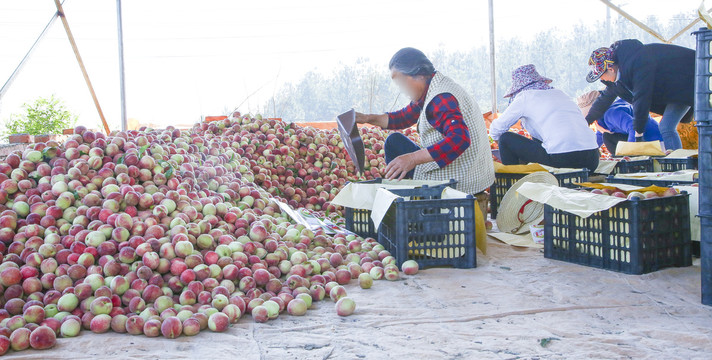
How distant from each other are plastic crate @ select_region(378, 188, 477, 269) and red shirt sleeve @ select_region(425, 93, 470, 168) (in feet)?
1.31

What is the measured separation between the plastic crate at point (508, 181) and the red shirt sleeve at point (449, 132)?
28.3 inches

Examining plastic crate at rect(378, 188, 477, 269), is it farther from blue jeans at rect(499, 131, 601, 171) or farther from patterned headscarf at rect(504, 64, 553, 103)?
patterned headscarf at rect(504, 64, 553, 103)

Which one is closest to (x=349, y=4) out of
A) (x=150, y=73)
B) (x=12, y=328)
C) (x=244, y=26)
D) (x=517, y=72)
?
(x=244, y=26)

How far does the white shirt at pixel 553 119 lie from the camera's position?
11.6 ft

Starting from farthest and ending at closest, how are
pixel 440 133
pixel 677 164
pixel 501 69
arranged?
pixel 501 69 → pixel 677 164 → pixel 440 133

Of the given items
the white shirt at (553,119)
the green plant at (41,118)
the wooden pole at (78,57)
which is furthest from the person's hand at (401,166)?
the green plant at (41,118)

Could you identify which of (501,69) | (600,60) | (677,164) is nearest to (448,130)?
→ (677,164)

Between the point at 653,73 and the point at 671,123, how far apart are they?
664mm

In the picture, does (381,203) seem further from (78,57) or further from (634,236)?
(78,57)

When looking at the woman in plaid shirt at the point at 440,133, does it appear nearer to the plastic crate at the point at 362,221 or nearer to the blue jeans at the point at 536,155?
the plastic crate at the point at 362,221

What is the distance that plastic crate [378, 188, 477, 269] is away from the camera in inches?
93.1

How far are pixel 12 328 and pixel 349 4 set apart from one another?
1416cm

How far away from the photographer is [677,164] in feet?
12.0

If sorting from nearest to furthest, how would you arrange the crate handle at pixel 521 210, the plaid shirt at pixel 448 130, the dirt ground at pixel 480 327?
Answer: the dirt ground at pixel 480 327 < the plaid shirt at pixel 448 130 < the crate handle at pixel 521 210
